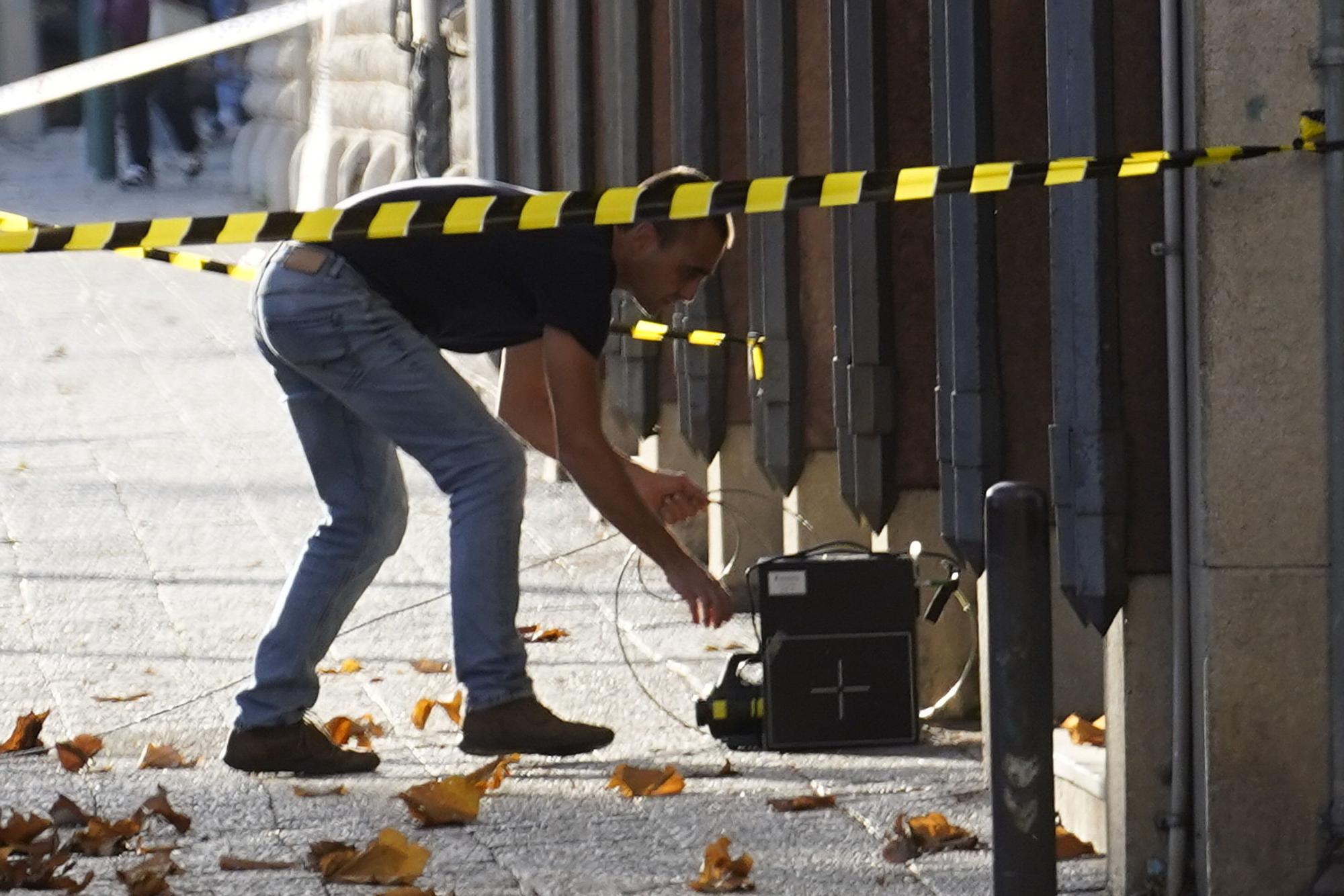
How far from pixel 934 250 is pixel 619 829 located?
61.5 inches

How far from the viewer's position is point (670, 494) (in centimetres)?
566

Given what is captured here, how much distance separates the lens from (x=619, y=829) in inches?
201

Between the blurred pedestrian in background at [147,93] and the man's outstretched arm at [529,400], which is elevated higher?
the blurred pedestrian in background at [147,93]

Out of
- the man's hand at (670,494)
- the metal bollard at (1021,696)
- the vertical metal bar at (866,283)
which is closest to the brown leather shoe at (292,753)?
the man's hand at (670,494)

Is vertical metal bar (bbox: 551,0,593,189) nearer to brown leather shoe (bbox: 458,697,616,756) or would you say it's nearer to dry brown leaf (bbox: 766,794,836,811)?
brown leather shoe (bbox: 458,697,616,756)

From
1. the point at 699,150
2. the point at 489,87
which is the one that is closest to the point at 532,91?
the point at 489,87

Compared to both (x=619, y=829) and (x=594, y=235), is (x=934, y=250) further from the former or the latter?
(x=619, y=829)

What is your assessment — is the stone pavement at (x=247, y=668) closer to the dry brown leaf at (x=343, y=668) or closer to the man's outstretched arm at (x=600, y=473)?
the dry brown leaf at (x=343, y=668)

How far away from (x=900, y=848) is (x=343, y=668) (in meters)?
2.46

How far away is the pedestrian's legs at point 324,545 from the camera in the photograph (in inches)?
223

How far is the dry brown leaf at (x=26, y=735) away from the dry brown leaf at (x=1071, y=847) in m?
2.35

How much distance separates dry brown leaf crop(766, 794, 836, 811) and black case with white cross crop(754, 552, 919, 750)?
536 millimetres

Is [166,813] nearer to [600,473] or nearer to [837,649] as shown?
[600,473]

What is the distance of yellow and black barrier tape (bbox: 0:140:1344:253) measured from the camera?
4422mm
